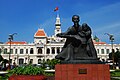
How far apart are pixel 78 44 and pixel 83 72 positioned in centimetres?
176

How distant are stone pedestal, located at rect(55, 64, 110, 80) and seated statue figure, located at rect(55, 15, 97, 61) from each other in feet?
2.10

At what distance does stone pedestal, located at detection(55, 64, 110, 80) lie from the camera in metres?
10.5

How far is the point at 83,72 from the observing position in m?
10.5

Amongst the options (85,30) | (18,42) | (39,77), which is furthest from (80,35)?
(18,42)

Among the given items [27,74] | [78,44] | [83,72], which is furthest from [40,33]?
[83,72]

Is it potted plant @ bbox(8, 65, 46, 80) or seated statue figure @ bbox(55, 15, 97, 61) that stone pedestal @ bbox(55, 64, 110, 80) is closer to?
seated statue figure @ bbox(55, 15, 97, 61)

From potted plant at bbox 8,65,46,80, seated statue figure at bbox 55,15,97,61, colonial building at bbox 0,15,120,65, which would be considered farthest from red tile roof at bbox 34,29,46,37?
seated statue figure at bbox 55,15,97,61

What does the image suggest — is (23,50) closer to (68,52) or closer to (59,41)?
(59,41)

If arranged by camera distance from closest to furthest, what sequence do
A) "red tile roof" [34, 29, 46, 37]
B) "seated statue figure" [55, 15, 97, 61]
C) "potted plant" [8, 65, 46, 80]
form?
"potted plant" [8, 65, 46, 80] → "seated statue figure" [55, 15, 97, 61] → "red tile roof" [34, 29, 46, 37]

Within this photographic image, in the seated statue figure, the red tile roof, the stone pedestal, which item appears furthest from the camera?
the red tile roof

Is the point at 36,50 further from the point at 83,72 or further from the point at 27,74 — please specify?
the point at 83,72

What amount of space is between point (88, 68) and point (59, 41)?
7710 cm

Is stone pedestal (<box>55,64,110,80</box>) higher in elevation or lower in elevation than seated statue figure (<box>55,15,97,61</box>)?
lower

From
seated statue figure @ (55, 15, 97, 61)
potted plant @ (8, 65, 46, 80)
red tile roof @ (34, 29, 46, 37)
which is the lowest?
potted plant @ (8, 65, 46, 80)
